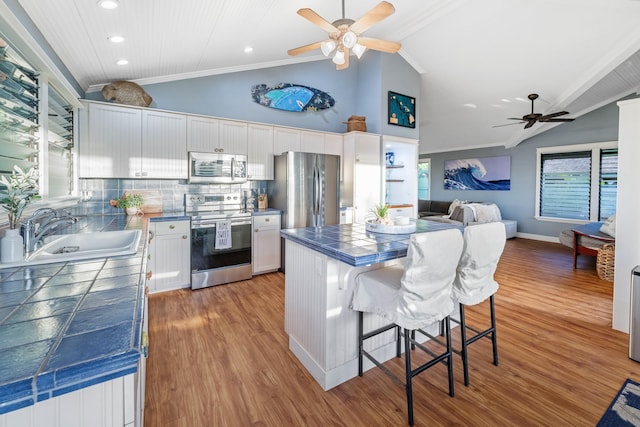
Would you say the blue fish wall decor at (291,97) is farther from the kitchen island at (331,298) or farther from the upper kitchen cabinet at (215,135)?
the kitchen island at (331,298)

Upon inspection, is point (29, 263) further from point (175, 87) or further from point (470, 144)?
point (470, 144)

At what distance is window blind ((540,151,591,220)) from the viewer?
6.39 m

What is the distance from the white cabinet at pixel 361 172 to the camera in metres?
5.00

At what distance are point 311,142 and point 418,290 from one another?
370 cm

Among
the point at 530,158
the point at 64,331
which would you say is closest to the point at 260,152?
the point at 64,331

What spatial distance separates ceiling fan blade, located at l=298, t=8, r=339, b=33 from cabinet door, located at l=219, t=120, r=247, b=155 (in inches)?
84.0

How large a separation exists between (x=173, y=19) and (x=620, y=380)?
167 inches

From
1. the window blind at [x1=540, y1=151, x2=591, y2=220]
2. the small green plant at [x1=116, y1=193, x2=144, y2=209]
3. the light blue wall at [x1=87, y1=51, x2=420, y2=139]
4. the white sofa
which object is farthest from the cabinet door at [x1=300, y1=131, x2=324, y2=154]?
the window blind at [x1=540, y1=151, x2=591, y2=220]

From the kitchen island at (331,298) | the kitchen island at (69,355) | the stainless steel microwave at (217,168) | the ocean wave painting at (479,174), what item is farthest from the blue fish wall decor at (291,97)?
the ocean wave painting at (479,174)

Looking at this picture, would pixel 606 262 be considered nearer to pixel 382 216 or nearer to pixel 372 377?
pixel 382 216

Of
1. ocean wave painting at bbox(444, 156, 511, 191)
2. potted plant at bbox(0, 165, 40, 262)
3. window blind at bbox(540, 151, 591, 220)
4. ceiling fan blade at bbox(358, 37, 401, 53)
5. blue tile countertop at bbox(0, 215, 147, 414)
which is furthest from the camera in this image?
ocean wave painting at bbox(444, 156, 511, 191)

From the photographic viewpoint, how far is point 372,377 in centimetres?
205

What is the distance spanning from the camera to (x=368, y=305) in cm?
188

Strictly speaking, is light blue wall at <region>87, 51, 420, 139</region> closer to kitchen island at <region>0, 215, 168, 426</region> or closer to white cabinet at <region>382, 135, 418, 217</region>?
white cabinet at <region>382, 135, 418, 217</region>
